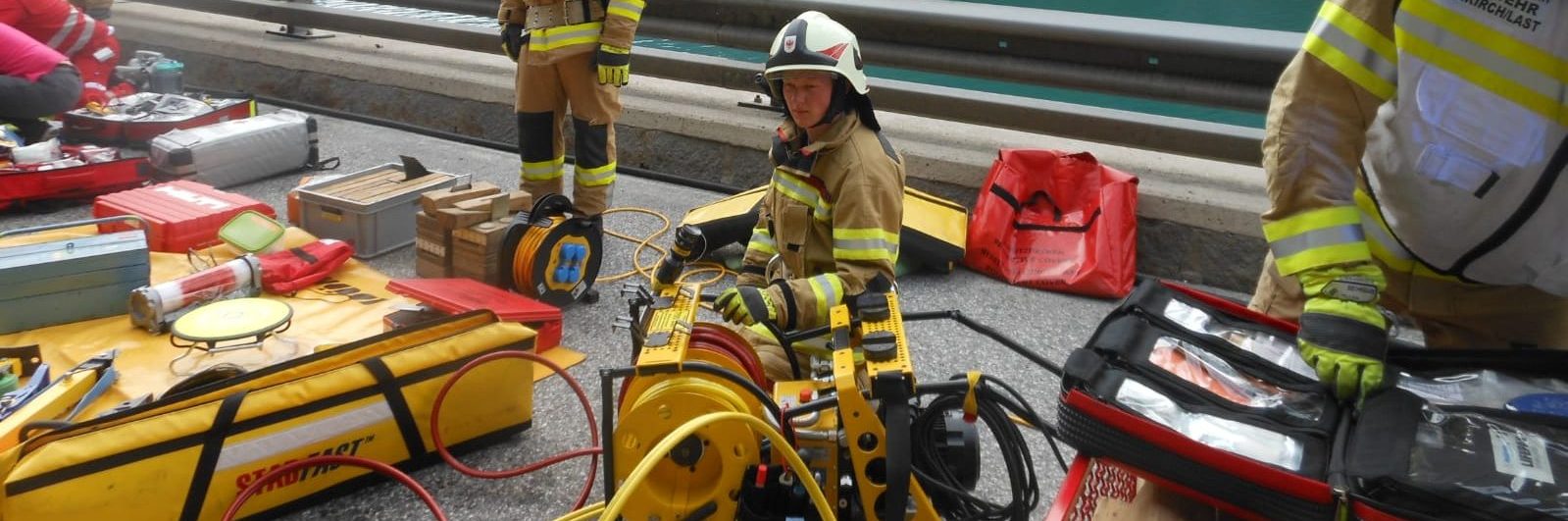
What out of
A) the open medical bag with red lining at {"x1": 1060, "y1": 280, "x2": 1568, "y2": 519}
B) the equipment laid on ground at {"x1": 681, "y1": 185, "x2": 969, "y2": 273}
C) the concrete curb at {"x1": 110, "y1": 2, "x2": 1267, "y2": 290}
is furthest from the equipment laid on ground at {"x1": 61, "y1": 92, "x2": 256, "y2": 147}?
the open medical bag with red lining at {"x1": 1060, "y1": 280, "x2": 1568, "y2": 519}

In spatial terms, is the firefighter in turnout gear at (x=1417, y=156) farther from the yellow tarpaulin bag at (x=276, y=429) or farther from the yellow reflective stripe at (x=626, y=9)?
the yellow reflective stripe at (x=626, y=9)

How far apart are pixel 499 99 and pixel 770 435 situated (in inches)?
183

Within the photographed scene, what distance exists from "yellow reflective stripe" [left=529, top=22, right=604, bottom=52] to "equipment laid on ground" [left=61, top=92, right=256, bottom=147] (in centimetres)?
249

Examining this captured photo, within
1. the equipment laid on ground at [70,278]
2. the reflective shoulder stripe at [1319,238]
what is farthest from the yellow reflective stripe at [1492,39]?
the equipment laid on ground at [70,278]

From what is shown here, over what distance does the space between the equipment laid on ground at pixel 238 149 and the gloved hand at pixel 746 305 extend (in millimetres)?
3710

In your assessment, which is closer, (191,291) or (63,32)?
(191,291)

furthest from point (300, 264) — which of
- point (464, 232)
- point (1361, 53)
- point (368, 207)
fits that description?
point (1361, 53)

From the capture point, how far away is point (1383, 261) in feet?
6.93

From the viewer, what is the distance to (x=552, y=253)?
3.89m

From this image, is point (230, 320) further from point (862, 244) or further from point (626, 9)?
point (862, 244)

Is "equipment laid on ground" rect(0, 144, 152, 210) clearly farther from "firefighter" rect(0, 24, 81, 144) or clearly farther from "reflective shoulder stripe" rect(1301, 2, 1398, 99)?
"reflective shoulder stripe" rect(1301, 2, 1398, 99)

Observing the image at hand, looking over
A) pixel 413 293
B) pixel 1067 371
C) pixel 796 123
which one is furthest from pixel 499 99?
pixel 1067 371

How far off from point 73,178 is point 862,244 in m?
4.12

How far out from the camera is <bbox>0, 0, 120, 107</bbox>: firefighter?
5828mm
